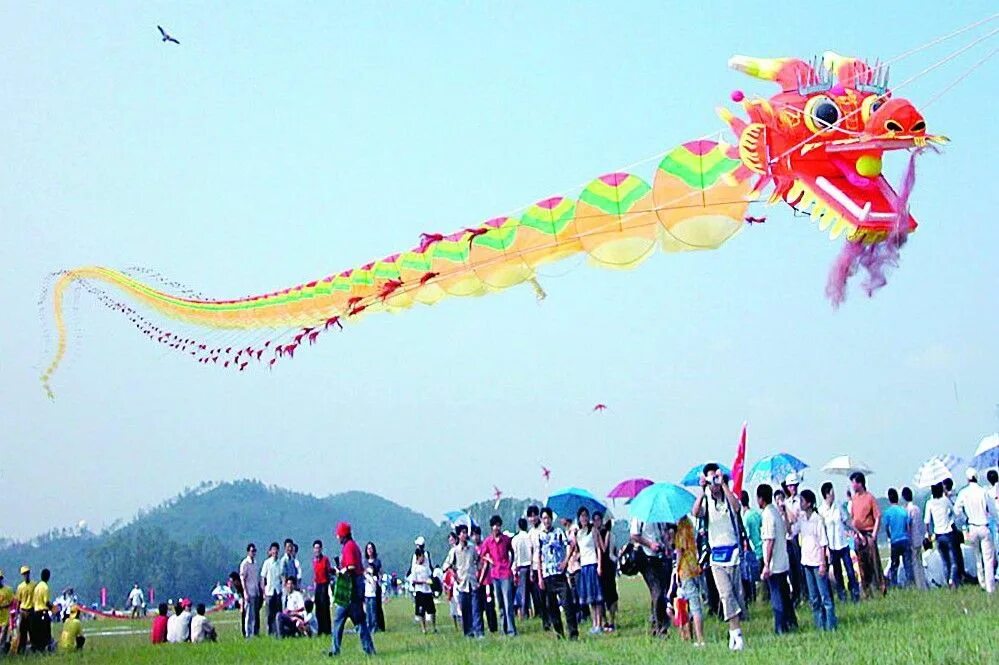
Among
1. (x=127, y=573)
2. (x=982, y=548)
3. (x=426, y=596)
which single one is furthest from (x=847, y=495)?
(x=127, y=573)

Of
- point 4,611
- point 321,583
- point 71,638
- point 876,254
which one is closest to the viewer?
point 876,254

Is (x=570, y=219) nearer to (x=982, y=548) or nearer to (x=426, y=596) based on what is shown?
(x=982, y=548)

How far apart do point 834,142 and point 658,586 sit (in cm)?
582

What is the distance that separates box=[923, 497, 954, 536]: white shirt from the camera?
671 inches

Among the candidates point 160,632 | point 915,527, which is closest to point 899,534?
point 915,527

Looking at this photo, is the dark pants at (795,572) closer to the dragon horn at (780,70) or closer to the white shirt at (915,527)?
the white shirt at (915,527)

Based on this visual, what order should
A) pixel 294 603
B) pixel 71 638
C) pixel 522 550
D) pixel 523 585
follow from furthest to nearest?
pixel 294 603, pixel 71 638, pixel 523 585, pixel 522 550

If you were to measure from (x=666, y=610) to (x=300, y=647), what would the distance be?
19.2 feet

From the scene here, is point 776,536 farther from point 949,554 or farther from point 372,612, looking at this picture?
point 372,612

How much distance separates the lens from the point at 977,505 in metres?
15.5

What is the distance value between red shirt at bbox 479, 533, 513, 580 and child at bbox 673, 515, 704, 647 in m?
4.15

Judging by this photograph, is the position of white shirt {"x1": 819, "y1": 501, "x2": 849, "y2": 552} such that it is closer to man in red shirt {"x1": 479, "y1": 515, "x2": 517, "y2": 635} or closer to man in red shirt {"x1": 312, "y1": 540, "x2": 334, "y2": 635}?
man in red shirt {"x1": 479, "y1": 515, "x2": 517, "y2": 635}

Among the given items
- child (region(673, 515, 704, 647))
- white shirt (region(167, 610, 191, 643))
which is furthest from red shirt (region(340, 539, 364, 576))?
white shirt (region(167, 610, 191, 643))

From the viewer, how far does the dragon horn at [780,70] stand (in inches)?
477
